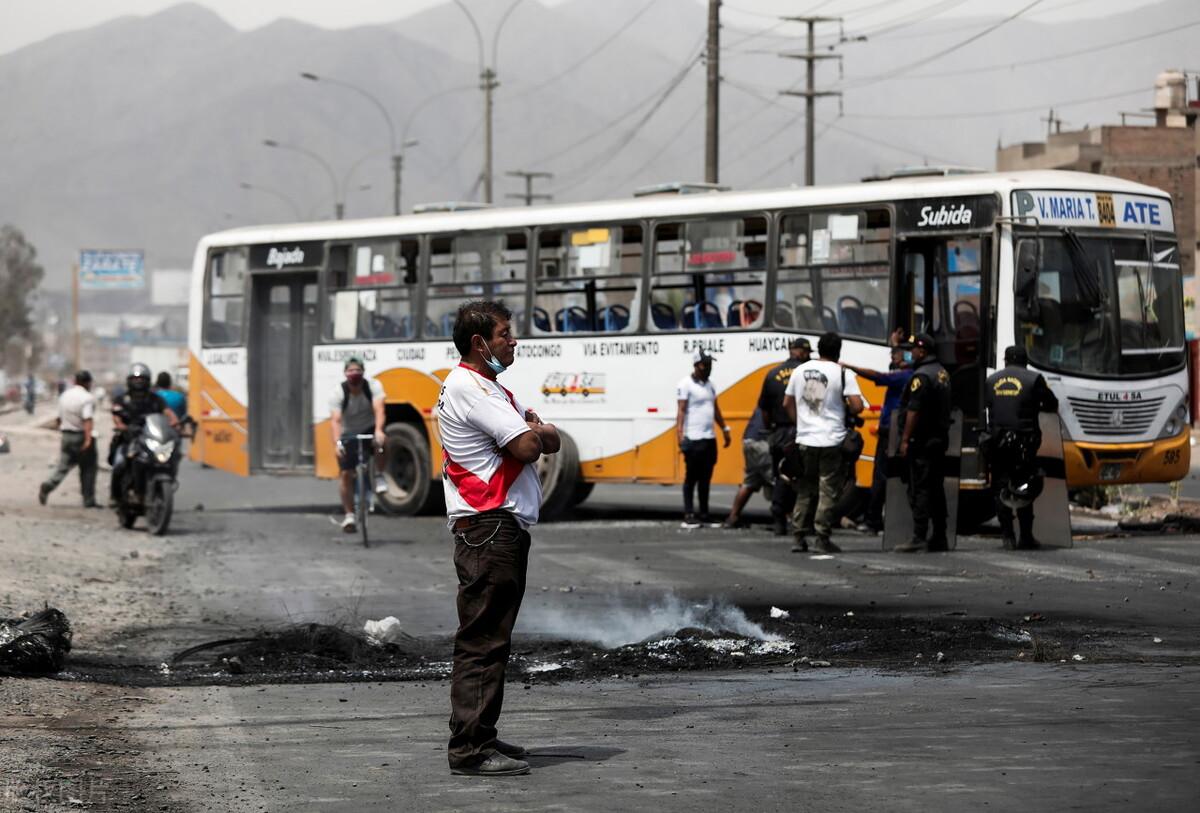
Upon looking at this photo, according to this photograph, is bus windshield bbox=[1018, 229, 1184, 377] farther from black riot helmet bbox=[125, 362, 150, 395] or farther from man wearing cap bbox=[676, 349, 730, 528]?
black riot helmet bbox=[125, 362, 150, 395]

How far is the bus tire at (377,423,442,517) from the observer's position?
71.6 ft

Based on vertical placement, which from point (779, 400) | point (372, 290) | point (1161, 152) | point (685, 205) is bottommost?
point (779, 400)

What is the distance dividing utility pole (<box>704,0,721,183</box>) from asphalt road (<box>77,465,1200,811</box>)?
15990mm

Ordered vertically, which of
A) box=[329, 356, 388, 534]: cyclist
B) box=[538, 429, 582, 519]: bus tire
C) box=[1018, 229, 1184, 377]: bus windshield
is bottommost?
box=[538, 429, 582, 519]: bus tire

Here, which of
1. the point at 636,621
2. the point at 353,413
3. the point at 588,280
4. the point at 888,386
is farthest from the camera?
the point at 588,280

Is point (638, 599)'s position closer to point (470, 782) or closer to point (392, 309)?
point (470, 782)

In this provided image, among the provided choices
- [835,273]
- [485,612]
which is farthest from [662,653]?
[835,273]

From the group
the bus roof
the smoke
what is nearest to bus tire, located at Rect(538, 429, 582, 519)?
the bus roof

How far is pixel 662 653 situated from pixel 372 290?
43.3 feet

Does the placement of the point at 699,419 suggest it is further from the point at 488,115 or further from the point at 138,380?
the point at 488,115

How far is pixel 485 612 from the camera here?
6.89m

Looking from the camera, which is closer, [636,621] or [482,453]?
[482,453]

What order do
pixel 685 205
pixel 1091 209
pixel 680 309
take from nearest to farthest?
pixel 1091 209, pixel 680 309, pixel 685 205

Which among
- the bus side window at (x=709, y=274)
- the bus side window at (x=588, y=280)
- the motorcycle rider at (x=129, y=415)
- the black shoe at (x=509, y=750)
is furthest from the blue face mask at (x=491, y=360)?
the bus side window at (x=588, y=280)
